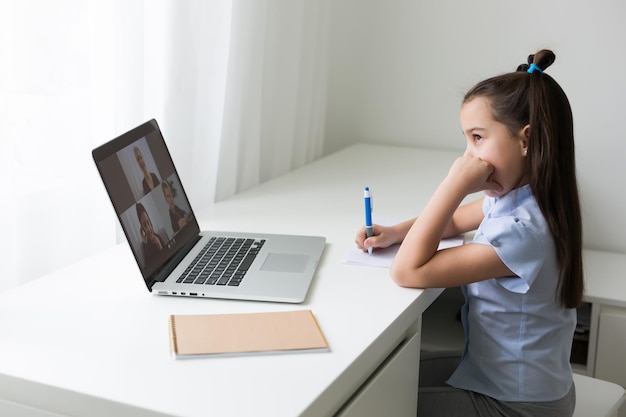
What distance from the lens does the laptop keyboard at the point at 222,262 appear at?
1.30 m

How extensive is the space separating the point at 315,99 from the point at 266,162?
11.8 inches

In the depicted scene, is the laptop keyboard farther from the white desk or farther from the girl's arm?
the girl's arm

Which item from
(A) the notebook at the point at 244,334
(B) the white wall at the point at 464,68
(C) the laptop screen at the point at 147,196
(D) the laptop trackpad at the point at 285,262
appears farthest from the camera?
(B) the white wall at the point at 464,68

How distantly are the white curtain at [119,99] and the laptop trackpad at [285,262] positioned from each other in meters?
0.39

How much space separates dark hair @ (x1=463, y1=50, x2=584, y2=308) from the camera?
1.27 metres

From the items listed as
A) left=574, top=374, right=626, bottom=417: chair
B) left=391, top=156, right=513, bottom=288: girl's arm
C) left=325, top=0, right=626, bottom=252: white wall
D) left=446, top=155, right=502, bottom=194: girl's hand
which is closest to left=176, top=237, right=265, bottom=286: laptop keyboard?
left=391, top=156, right=513, bottom=288: girl's arm

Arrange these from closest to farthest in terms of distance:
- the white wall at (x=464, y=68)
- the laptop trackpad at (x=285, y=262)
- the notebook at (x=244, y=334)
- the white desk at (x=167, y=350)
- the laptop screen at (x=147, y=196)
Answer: the white desk at (x=167, y=350)
the notebook at (x=244, y=334)
the laptop screen at (x=147, y=196)
the laptop trackpad at (x=285, y=262)
the white wall at (x=464, y=68)

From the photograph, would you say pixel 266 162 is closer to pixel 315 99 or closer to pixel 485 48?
pixel 315 99

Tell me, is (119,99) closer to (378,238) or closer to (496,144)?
(378,238)

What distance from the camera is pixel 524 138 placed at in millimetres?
1287

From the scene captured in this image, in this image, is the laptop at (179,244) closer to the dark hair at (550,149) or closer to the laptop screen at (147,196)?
the laptop screen at (147,196)

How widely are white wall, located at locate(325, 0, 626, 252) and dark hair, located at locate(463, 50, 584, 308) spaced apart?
101 centimetres

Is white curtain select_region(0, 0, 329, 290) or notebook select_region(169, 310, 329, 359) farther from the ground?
white curtain select_region(0, 0, 329, 290)

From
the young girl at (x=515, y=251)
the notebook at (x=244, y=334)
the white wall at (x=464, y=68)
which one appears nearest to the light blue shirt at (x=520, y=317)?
the young girl at (x=515, y=251)
